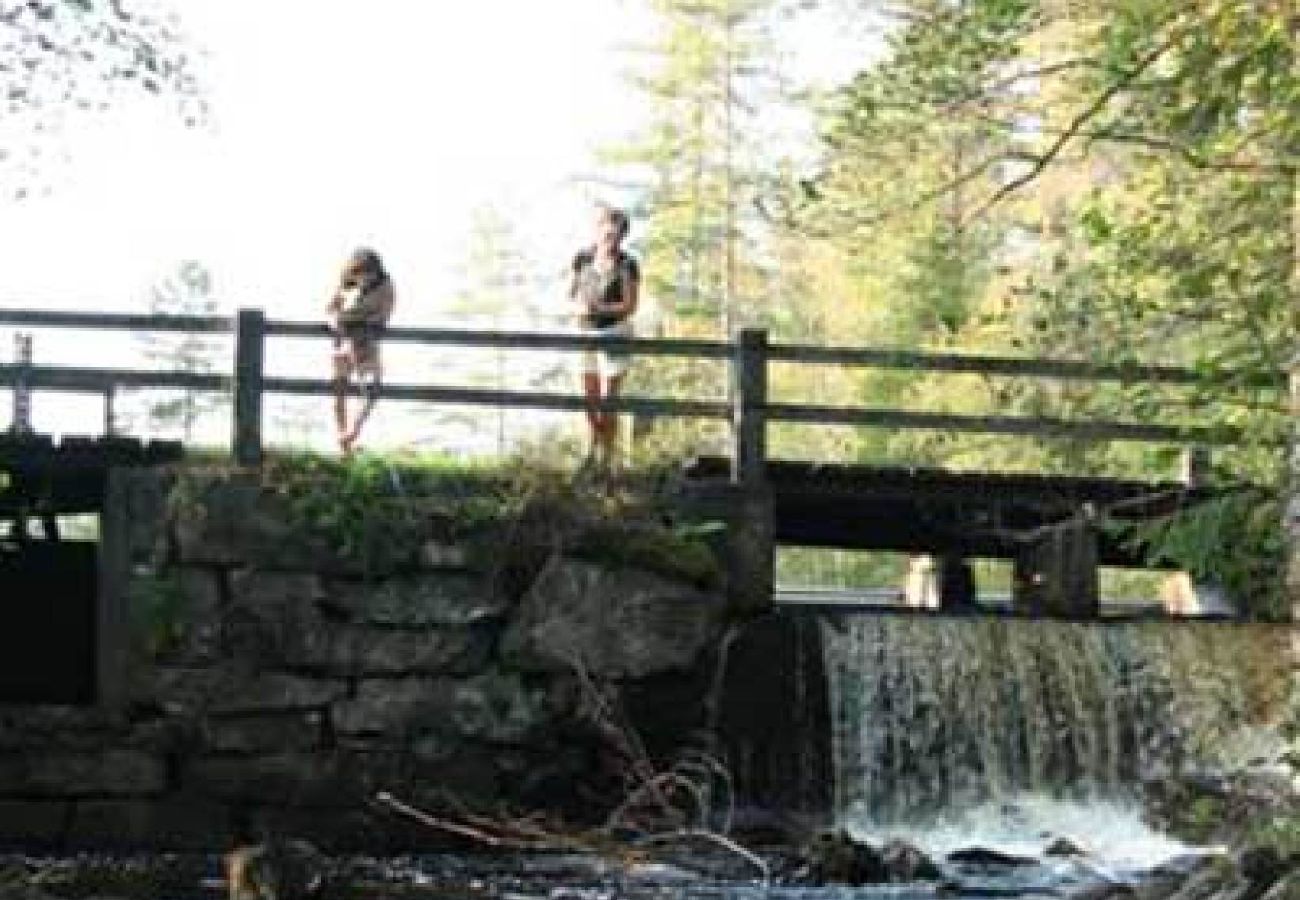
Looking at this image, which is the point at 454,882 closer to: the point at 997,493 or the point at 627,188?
the point at 997,493

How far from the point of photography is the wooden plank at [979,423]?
14516mm

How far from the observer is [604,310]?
1460 centimetres

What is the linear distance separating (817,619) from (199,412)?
782 cm

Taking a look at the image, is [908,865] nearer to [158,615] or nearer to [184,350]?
[158,615]

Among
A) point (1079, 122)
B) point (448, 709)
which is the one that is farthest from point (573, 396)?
point (1079, 122)

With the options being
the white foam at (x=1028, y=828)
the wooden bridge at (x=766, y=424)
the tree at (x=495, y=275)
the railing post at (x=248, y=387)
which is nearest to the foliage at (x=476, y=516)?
the railing post at (x=248, y=387)

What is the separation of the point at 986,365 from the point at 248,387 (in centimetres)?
453

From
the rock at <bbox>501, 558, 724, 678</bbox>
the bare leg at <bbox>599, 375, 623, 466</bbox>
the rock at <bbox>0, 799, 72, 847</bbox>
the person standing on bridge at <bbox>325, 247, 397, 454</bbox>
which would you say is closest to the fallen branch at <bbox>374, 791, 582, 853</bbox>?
the rock at <bbox>501, 558, 724, 678</bbox>

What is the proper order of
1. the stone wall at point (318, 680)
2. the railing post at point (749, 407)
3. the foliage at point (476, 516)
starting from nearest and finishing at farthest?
the stone wall at point (318, 680)
the foliage at point (476, 516)
the railing post at point (749, 407)

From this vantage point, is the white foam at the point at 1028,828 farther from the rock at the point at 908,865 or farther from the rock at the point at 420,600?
the rock at the point at 420,600

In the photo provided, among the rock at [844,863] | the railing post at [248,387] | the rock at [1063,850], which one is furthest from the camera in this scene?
the railing post at [248,387]

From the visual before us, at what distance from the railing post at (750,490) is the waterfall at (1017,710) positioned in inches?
23.3

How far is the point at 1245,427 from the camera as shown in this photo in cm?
1001

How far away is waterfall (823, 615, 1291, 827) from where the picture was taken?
14.4m
